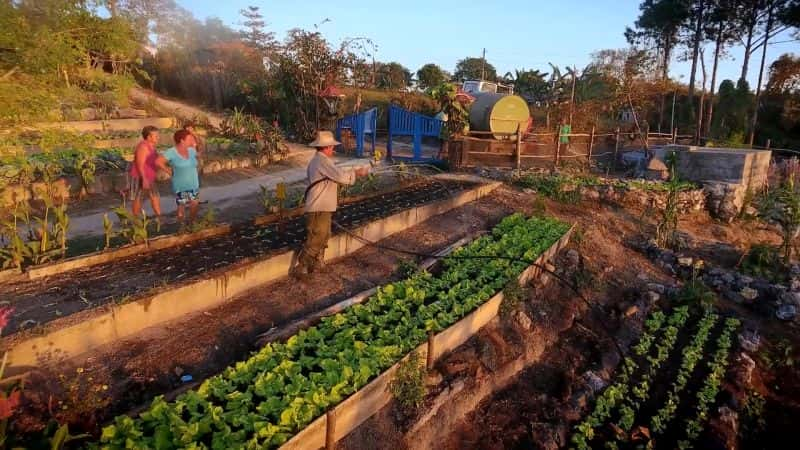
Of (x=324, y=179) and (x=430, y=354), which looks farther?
(x=324, y=179)

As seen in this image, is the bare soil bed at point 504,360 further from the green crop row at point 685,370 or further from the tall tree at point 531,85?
the tall tree at point 531,85

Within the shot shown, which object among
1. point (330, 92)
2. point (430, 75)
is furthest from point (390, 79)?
point (330, 92)

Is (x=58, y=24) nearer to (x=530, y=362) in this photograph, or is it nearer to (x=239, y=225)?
(x=239, y=225)

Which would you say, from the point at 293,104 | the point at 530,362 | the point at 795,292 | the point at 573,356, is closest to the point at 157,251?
the point at 530,362

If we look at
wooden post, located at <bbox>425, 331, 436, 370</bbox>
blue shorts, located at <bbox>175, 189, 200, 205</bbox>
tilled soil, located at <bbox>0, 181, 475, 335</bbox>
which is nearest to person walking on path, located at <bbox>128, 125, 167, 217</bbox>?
blue shorts, located at <bbox>175, 189, 200, 205</bbox>

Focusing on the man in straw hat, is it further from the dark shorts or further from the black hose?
the dark shorts

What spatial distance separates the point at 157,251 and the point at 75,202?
136 inches

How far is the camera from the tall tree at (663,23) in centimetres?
2648

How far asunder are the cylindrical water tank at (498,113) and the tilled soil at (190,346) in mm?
9705

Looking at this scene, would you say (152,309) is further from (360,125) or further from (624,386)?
(360,125)

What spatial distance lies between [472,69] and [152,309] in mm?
48175

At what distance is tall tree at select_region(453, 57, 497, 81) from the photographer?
149 ft

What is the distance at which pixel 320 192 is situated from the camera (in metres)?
5.33

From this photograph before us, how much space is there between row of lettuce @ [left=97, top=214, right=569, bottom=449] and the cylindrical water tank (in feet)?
32.6
